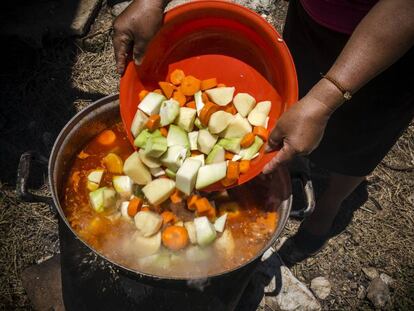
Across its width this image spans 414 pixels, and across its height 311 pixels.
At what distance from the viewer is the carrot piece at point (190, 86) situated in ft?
5.81

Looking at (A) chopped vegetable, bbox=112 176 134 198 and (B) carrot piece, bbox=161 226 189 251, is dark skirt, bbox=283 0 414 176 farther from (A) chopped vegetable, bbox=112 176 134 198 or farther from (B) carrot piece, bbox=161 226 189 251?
(A) chopped vegetable, bbox=112 176 134 198

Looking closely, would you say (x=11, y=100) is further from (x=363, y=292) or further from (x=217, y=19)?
(x=363, y=292)

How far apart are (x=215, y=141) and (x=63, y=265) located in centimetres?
94

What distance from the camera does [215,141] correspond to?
1.73 m

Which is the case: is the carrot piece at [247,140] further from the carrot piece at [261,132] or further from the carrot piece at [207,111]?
the carrot piece at [207,111]

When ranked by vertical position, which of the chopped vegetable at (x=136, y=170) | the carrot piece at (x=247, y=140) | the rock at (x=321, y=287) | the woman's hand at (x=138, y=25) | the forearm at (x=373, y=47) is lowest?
the rock at (x=321, y=287)

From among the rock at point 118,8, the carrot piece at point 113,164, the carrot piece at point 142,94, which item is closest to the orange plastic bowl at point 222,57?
the carrot piece at point 142,94

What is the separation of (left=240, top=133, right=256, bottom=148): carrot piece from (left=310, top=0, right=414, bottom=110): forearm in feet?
1.27

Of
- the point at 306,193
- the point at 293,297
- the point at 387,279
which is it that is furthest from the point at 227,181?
the point at 387,279

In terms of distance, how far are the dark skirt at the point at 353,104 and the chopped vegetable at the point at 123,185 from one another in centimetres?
97

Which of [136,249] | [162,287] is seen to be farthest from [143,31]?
[162,287]

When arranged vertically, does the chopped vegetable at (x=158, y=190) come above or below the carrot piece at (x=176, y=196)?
above

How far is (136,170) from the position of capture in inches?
66.8

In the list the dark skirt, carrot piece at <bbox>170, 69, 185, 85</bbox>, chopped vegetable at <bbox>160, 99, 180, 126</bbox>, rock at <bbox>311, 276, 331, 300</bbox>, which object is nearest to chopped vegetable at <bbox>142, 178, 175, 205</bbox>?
chopped vegetable at <bbox>160, 99, 180, 126</bbox>
